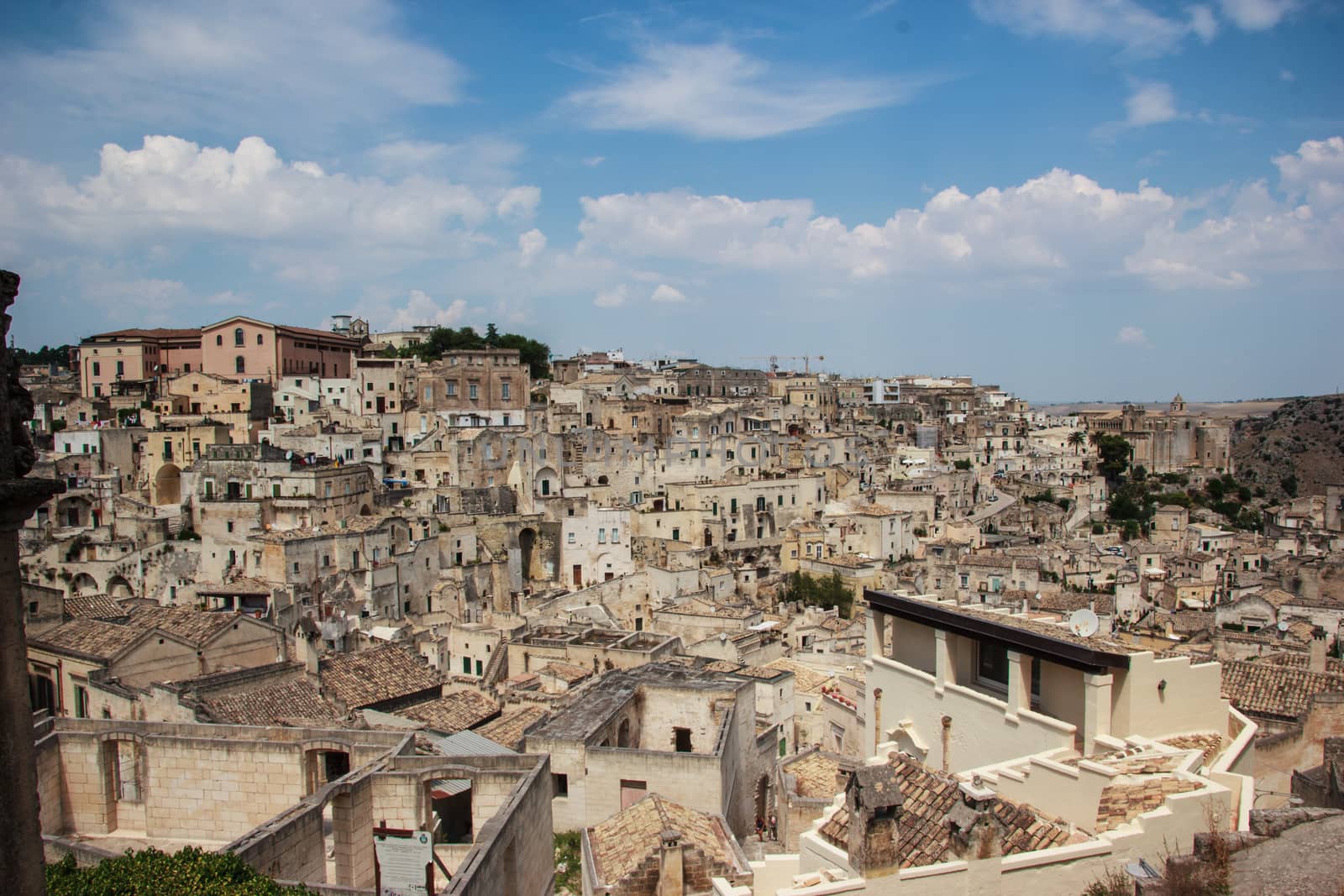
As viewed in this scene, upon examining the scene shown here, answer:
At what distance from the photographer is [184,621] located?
68.1 feet

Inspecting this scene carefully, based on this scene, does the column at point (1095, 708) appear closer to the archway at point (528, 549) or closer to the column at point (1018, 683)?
the column at point (1018, 683)

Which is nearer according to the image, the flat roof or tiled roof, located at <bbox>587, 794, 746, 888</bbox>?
the flat roof

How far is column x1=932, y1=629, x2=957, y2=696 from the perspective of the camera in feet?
37.4

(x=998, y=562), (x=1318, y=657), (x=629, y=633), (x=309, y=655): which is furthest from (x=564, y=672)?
(x=998, y=562)

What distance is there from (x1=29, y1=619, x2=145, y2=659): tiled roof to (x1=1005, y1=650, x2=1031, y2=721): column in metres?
15.4

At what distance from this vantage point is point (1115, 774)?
8.27 metres

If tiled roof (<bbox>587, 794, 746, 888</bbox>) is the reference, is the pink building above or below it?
above

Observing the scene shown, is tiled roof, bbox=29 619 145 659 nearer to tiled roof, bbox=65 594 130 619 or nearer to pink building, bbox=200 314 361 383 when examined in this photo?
tiled roof, bbox=65 594 130 619

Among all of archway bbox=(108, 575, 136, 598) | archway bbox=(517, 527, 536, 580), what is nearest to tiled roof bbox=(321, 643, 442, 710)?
archway bbox=(108, 575, 136, 598)

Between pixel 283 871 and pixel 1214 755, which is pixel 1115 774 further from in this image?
pixel 283 871

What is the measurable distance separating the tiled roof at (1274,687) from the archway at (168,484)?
129ft

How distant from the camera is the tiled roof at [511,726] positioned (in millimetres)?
16531

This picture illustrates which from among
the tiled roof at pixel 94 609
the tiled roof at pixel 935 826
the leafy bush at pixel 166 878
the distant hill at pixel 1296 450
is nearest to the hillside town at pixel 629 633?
the tiled roof at pixel 935 826

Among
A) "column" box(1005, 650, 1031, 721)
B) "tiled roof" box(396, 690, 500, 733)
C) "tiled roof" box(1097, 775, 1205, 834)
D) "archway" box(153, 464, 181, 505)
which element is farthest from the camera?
"archway" box(153, 464, 181, 505)
